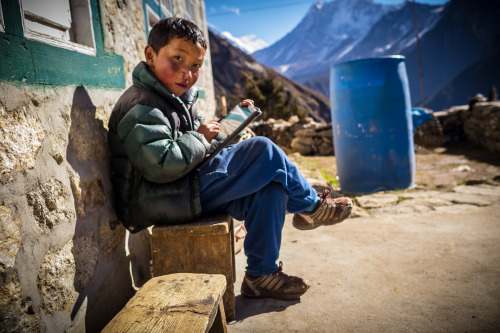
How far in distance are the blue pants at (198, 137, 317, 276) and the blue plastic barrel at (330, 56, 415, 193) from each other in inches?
87.6

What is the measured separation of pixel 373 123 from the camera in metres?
3.40

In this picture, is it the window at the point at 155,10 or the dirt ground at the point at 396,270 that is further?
the window at the point at 155,10

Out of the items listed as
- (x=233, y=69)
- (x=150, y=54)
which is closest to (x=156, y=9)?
(x=150, y=54)

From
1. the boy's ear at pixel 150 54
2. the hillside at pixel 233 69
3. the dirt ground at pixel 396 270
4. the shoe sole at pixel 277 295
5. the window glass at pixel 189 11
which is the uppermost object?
the hillside at pixel 233 69

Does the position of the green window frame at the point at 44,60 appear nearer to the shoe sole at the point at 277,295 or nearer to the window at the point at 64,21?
the window at the point at 64,21

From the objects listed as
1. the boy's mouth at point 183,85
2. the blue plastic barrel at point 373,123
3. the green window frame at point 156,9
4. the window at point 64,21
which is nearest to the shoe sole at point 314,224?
the boy's mouth at point 183,85

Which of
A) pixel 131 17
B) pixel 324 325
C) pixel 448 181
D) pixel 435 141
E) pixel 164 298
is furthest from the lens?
pixel 435 141

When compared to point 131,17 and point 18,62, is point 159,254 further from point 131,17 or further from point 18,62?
point 131,17

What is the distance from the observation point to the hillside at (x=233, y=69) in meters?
50.5

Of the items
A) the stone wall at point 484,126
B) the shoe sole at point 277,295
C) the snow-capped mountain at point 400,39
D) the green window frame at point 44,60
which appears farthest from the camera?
the snow-capped mountain at point 400,39

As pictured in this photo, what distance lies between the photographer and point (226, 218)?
1.39m

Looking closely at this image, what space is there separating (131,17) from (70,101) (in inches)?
47.5

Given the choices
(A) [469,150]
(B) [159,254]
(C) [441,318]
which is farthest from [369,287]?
(A) [469,150]

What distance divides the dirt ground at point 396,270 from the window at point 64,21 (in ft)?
4.92
